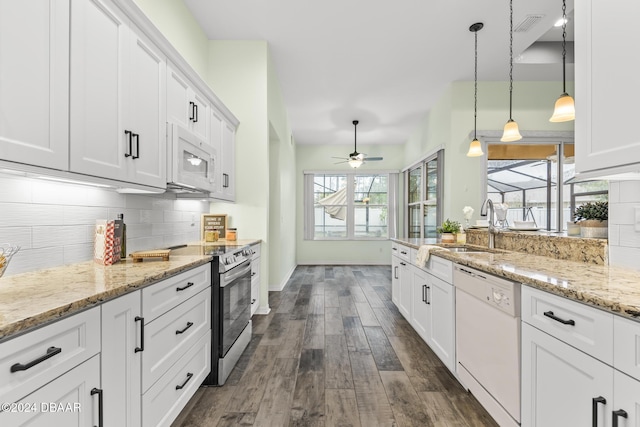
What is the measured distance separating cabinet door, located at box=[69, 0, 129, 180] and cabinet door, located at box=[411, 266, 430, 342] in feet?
7.98

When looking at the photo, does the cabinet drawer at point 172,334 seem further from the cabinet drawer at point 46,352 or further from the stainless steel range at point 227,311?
the cabinet drawer at point 46,352

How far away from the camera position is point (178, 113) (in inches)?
91.5

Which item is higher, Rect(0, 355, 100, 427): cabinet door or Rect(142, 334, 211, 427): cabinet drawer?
Rect(0, 355, 100, 427): cabinet door

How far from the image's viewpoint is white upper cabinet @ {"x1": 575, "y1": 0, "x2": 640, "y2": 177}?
3.92 ft

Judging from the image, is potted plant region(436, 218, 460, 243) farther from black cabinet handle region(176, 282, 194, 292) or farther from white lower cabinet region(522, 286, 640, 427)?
black cabinet handle region(176, 282, 194, 292)

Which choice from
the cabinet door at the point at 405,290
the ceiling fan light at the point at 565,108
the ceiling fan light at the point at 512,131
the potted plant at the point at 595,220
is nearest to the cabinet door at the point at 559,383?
the potted plant at the point at 595,220

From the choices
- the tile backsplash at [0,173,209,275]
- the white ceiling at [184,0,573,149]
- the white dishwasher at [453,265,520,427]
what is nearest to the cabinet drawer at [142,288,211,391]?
the tile backsplash at [0,173,209,275]

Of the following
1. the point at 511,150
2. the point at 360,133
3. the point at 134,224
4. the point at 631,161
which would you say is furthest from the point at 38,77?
the point at 360,133

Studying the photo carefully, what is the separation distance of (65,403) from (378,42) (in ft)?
12.7

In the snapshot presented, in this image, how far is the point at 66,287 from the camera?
117 centimetres

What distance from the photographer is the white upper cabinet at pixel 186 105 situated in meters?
2.22

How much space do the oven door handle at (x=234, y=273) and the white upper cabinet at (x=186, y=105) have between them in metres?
1.15

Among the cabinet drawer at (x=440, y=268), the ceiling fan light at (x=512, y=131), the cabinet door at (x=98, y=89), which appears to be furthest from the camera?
the ceiling fan light at (x=512, y=131)

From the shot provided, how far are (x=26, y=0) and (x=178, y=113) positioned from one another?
119 centimetres
